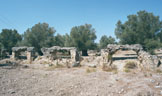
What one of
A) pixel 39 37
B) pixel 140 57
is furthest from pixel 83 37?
pixel 140 57

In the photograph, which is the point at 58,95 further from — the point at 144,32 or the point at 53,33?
the point at 53,33

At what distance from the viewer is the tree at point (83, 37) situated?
2849 centimetres

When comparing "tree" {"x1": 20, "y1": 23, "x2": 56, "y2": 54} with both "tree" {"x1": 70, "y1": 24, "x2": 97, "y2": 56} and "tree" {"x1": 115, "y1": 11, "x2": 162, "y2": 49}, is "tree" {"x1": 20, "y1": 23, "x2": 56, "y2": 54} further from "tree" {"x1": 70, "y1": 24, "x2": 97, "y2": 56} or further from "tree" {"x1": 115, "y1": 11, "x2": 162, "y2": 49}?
"tree" {"x1": 115, "y1": 11, "x2": 162, "y2": 49}

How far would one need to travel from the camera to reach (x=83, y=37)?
28.9m

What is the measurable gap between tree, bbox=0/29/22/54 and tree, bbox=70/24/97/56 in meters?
19.5

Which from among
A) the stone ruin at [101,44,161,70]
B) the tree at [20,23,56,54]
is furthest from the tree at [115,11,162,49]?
the tree at [20,23,56,54]

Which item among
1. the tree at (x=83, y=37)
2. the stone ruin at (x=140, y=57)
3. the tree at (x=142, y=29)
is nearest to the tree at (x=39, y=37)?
the tree at (x=83, y=37)

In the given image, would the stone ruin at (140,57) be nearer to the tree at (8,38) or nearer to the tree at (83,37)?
the tree at (83,37)

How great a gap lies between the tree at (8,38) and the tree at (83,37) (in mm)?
19465

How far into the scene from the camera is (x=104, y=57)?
1430 centimetres

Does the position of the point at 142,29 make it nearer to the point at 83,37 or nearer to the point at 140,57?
the point at 140,57

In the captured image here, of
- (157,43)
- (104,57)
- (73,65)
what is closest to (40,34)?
(73,65)

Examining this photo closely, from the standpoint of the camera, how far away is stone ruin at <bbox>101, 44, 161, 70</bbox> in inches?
452

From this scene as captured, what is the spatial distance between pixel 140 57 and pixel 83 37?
57.3 feet
